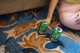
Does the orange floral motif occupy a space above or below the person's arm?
below

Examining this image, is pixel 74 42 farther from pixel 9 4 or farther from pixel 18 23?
pixel 9 4

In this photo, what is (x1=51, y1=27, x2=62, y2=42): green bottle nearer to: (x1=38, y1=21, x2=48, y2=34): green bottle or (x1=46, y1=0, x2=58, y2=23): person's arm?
(x1=38, y1=21, x2=48, y2=34): green bottle

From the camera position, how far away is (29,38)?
1.24 metres

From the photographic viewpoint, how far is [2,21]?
1357 millimetres

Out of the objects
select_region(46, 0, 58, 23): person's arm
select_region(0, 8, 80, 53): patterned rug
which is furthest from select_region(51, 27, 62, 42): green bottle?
select_region(46, 0, 58, 23): person's arm

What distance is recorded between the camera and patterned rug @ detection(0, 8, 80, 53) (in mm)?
1164

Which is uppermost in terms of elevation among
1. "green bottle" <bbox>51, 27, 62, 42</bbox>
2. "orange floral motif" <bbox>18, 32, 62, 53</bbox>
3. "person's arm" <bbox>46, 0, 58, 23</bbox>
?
"person's arm" <bbox>46, 0, 58, 23</bbox>

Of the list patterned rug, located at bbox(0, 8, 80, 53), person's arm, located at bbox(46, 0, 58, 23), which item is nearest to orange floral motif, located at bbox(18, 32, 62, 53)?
patterned rug, located at bbox(0, 8, 80, 53)

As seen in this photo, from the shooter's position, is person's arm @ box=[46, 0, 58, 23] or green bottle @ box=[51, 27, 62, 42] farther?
person's arm @ box=[46, 0, 58, 23]

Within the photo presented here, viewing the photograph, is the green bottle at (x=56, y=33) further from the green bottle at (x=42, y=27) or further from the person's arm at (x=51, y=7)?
the person's arm at (x=51, y=7)

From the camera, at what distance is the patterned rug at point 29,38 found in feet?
3.82

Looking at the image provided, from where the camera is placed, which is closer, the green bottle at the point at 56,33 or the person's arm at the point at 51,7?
the green bottle at the point at 56,33

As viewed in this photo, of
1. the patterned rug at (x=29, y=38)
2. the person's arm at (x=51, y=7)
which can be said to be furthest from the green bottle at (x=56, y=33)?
the person's arm at (x=51, y=7)

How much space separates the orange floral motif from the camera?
1173 millimetres
